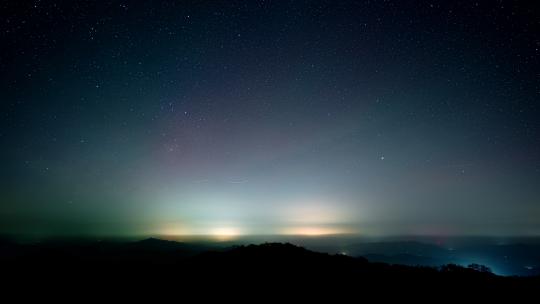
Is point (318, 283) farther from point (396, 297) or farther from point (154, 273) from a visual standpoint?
point (154, 273)

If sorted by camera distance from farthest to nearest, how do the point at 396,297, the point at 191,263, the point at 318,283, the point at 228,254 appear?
the point at 228,254
the point at 191,263
the point at 318,283
the point at 396,297

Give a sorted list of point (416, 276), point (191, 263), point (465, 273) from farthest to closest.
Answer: point (191, 263)
point (465, 273)
point (416, 276)

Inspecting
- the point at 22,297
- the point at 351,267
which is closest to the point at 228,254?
the point at 351,267

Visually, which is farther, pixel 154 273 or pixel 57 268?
pixel 57 268

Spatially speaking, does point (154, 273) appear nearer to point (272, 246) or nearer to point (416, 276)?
point (272, 246)

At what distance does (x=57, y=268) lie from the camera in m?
26.9

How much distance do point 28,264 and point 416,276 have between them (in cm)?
3835

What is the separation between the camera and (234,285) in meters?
19.4

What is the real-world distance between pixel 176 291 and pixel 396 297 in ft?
47.0

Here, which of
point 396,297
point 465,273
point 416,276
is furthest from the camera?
point 465,273

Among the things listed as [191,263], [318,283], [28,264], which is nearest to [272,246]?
[191,263]

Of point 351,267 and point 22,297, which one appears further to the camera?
point 351,267

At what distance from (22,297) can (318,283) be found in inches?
804

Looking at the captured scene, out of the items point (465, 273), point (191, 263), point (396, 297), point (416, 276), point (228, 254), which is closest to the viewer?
point (396, 297)
